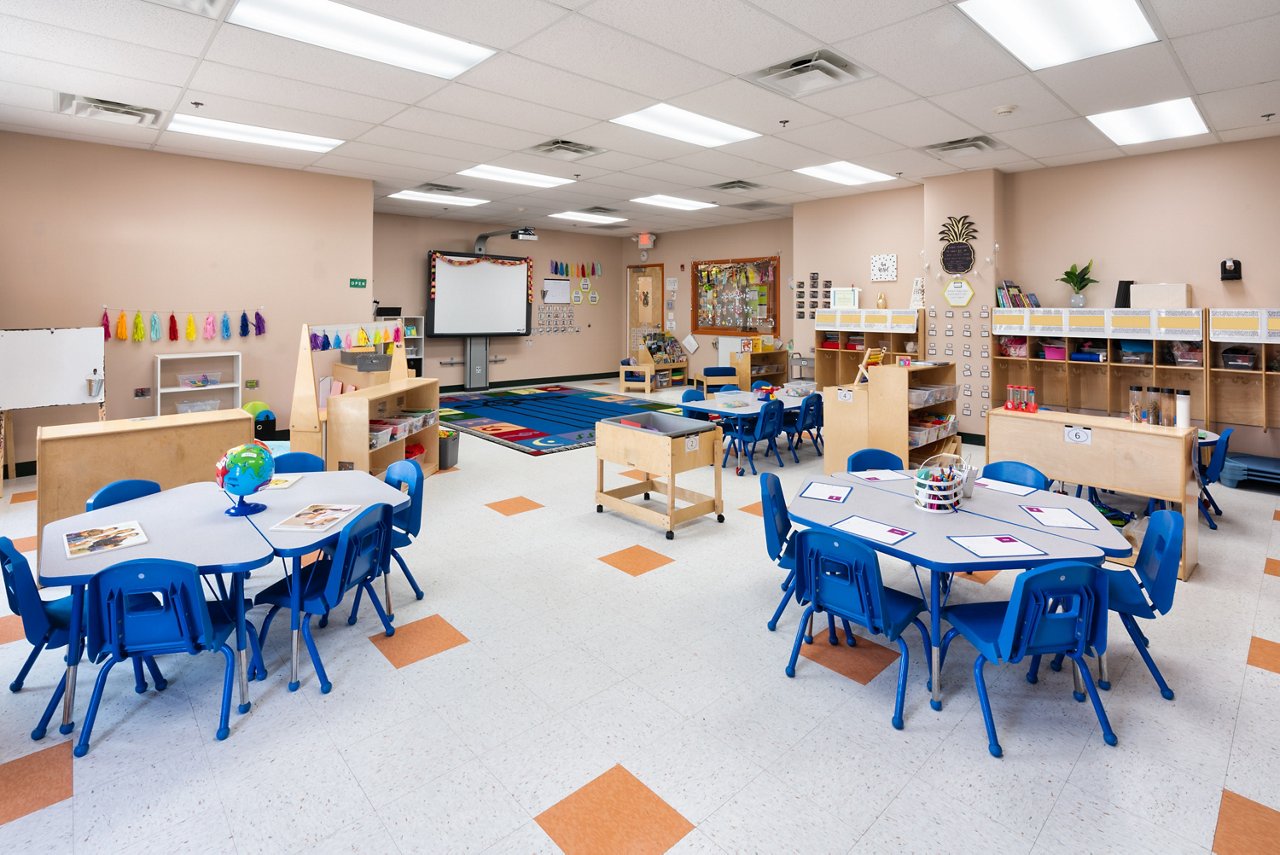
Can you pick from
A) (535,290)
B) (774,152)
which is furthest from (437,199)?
(774,152)

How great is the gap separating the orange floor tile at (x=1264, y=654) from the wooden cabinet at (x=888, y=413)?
284 cm

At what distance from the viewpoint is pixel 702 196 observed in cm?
942

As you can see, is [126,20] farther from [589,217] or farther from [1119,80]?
[589,217]

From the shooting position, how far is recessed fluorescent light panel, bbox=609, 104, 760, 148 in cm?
559

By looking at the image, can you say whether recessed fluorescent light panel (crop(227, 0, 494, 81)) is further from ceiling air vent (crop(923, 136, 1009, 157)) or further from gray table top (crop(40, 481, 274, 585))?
ceiling air vent (crop(923, 136, 1009, 157))

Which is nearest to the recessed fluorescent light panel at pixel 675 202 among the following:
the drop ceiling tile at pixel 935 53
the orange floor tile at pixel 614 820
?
the drop ceiling tile at pixel 935 53

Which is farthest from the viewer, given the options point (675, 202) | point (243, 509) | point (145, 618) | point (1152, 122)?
point (675, 202)

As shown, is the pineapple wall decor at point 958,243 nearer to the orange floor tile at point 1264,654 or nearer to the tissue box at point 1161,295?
the tissue box at point 1161,295

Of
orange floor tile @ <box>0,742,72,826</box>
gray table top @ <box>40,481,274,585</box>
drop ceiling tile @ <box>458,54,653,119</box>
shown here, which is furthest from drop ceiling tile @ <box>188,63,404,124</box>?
orange floor tile @ <box>0,742,72,826</box>

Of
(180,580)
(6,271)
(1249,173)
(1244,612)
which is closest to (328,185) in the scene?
(6,271)

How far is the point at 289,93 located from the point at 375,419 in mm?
2667

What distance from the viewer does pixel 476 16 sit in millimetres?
3736

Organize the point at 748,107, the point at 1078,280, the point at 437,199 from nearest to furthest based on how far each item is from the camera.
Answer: the point at 748,107, the point at 1078,280, the point at 437,199

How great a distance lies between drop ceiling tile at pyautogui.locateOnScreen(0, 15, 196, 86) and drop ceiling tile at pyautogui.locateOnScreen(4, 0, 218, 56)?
114 mm
